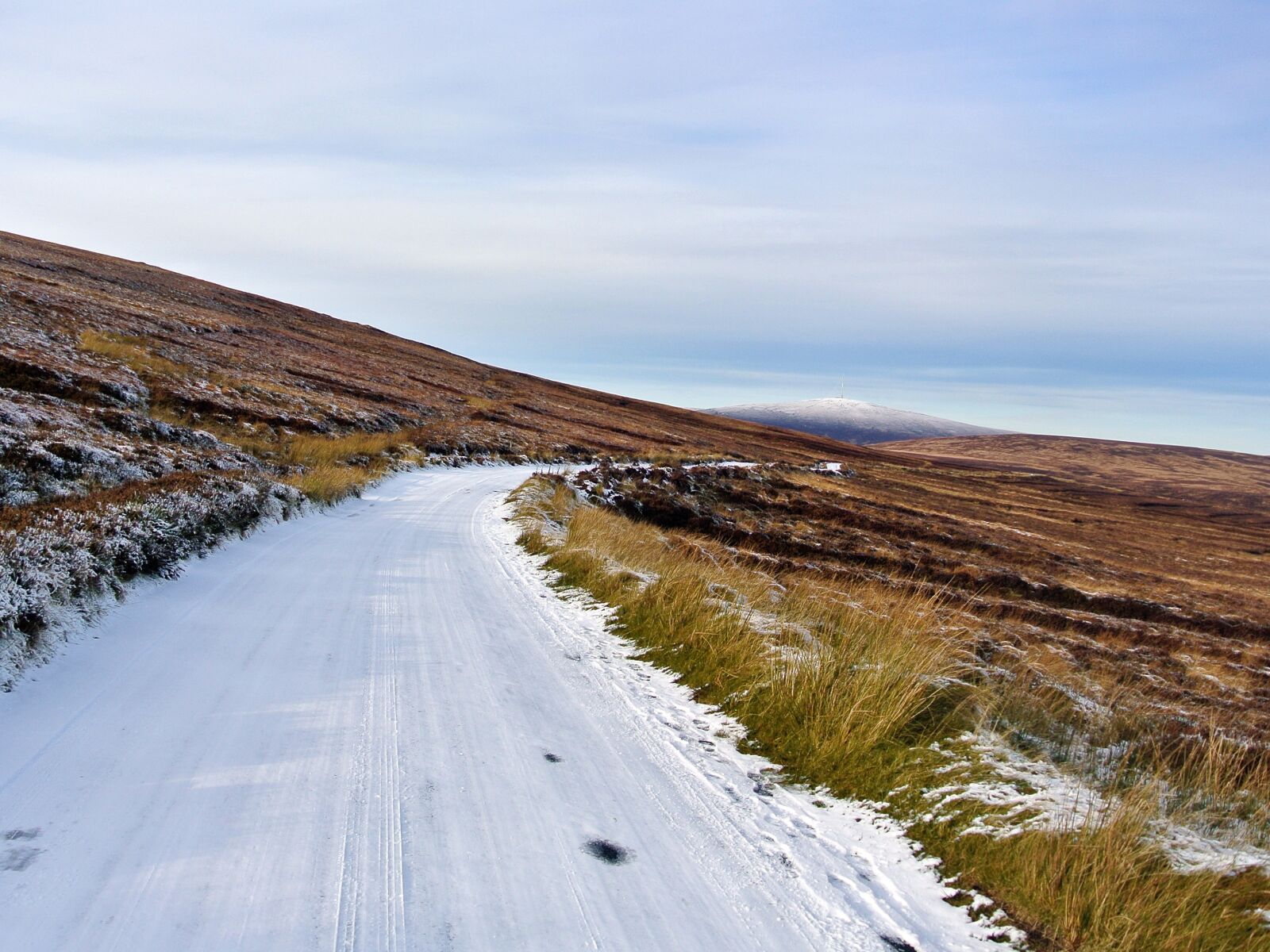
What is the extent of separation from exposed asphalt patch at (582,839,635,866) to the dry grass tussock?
1559mm

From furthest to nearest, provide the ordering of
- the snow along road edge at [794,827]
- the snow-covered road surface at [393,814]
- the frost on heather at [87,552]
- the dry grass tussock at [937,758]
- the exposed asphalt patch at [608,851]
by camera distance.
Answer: the frost on heather at [87,552], the exposed asphalt patch at [608,851], the snow along road edge at [794,827], the dry grass tussock at [937,758], the snow-covered road surface at [393,814]

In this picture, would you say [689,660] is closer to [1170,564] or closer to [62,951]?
[62,951]

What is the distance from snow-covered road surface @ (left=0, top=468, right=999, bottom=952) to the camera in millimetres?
2875

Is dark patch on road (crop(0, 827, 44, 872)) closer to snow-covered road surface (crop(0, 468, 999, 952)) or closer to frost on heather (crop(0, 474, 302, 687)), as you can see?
snow-covered road surface (crop(0, 468, 999, 952))

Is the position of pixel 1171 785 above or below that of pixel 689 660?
above

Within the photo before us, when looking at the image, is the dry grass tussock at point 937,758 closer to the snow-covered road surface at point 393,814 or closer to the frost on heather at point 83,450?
the snow-covered road surface at point 393,814

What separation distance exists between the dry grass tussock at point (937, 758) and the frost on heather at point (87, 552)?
507 cm

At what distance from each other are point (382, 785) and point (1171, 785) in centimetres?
478

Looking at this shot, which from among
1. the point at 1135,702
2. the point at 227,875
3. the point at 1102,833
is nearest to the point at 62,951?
the point at 227,875

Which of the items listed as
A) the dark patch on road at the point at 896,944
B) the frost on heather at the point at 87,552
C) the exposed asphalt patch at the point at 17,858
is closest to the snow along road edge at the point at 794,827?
the dark patch on road at the point at 896,944

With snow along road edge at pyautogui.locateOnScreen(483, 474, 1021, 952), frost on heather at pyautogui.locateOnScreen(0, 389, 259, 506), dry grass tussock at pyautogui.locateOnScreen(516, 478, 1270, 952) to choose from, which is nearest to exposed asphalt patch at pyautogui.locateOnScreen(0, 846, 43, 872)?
snow along road edge at pyautogui.locateOnScreen(483, 474, 1021, 952)

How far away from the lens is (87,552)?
6.17 meters

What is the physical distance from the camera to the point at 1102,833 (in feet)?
11.0

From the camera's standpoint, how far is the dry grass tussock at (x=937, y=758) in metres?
A: 3.04
